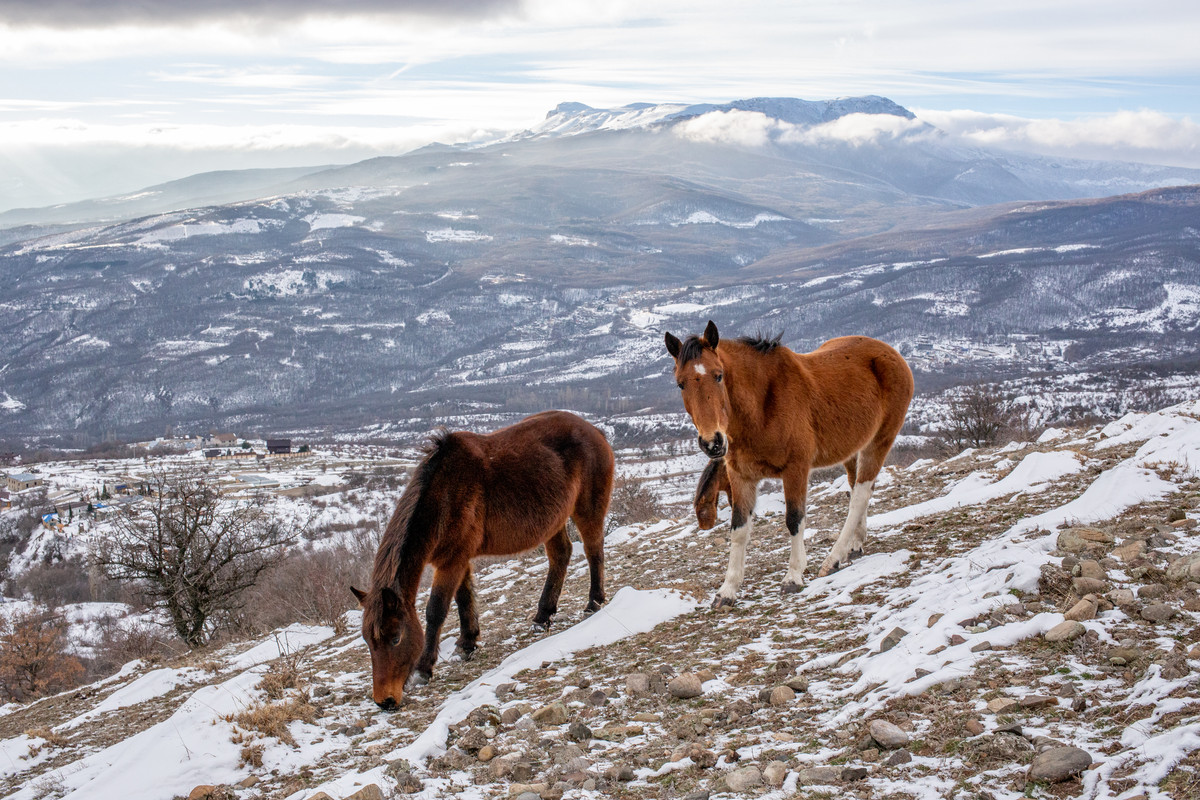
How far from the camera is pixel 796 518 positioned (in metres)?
9.22

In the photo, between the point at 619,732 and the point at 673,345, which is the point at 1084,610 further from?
the point at 673,345

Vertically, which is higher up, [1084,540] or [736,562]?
[1084,540]

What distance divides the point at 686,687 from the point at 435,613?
357 centimetres

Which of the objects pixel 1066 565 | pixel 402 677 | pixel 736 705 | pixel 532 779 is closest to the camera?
pixel 532 779

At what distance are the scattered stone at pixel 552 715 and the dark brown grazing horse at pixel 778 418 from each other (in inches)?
116

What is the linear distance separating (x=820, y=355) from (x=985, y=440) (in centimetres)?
2673

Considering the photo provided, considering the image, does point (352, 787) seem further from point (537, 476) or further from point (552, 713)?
point (537, 476)

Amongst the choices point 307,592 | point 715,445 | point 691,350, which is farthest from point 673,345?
point 307,592

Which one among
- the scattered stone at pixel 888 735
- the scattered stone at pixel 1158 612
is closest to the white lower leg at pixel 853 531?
the scattered stone at pixel 1158 612

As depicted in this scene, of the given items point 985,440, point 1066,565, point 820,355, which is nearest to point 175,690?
point 820,355

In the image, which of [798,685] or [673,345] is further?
[673,345]

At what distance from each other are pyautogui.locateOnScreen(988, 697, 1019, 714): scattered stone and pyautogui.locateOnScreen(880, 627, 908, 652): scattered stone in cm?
147

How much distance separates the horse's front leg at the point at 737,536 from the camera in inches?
362

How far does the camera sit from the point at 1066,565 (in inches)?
257
